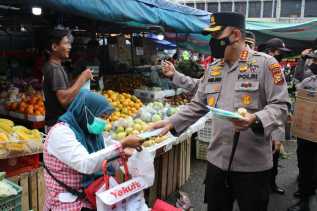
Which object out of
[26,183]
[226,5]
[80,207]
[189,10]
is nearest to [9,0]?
[26,183]

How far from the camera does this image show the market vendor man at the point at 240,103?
2.50 metres

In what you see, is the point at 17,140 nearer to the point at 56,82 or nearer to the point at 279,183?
the point at 56,82

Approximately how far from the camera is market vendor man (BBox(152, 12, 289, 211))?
2498mm

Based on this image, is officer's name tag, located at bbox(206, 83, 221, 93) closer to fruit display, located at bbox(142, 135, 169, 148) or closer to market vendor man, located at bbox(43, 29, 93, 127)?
fruit display, located at bbox(142, 135, 169, 148)

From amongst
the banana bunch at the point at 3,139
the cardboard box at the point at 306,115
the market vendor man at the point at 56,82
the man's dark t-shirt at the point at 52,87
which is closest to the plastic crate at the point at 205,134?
the cardboard box at the point at 306,115

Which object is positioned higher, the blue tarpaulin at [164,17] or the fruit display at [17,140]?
the blue tarpaulin at [164,17]

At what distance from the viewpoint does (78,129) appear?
229 cm

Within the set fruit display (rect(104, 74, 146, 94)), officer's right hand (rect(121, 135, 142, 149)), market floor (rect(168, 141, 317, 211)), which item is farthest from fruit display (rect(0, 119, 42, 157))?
fruit display (rect(104, 74, 146, 94))

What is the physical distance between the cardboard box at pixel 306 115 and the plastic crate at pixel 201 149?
8.23ft

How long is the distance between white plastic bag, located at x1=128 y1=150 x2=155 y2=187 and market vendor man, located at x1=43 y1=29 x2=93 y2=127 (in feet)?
5.02

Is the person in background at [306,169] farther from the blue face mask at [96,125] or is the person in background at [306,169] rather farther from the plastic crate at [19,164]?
the plastic crate at [19,164]

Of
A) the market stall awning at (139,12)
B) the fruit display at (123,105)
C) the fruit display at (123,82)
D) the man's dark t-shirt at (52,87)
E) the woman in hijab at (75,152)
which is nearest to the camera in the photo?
the woman in hijab at (75,152)

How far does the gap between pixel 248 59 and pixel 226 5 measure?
49.3 m

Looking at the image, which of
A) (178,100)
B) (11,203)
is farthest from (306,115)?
(11,203)
